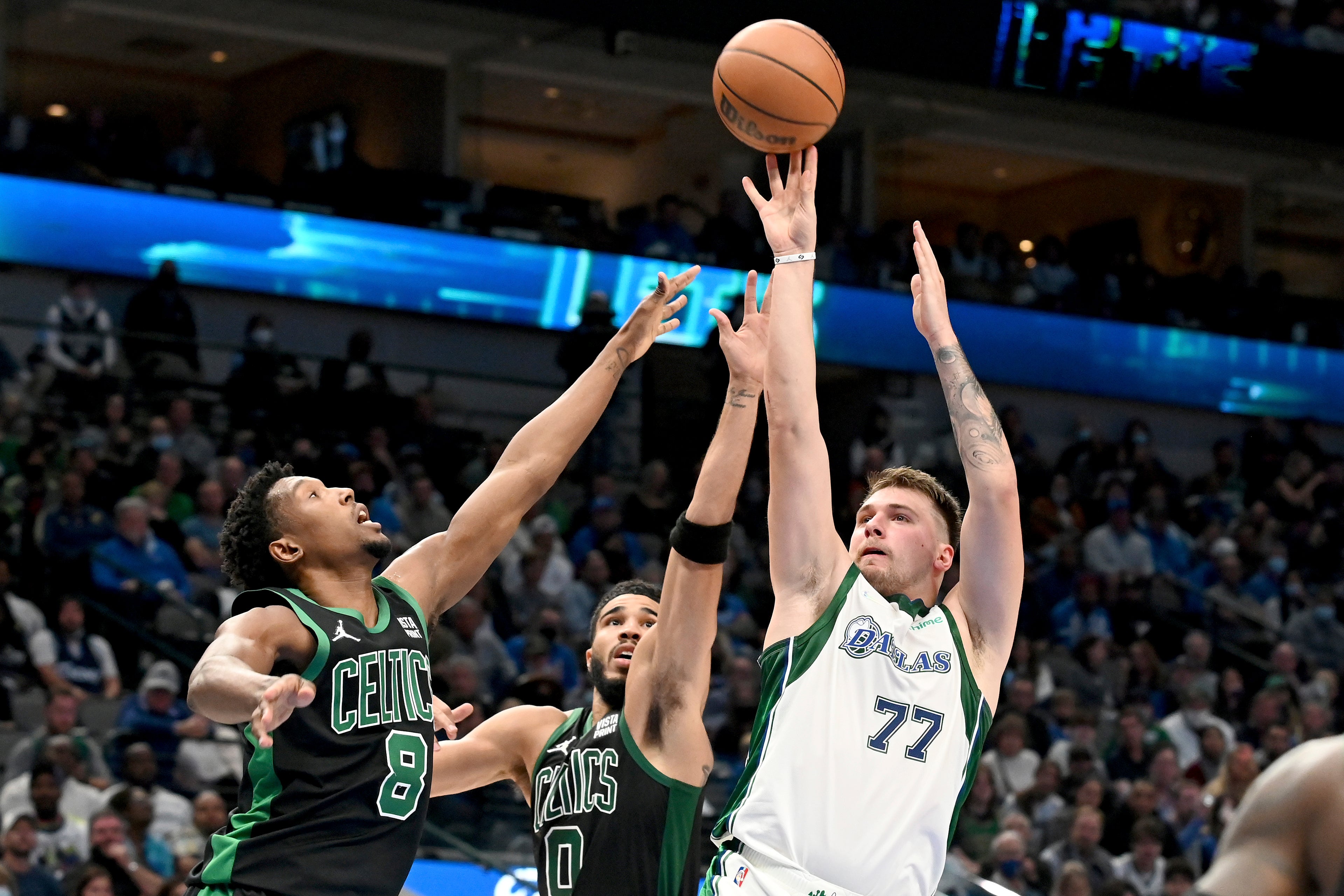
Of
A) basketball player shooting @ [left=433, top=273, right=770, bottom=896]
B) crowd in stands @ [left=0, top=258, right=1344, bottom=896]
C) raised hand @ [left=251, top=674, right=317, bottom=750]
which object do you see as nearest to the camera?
raised hand @ [left=251, top=674, right=317, bottom=750]

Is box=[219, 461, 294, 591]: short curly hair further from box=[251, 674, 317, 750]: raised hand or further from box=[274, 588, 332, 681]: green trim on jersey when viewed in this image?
box=[251, 674, 317, 750]: raised hand

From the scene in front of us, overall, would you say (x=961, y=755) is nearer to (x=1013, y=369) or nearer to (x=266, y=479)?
(x=266, y=479)

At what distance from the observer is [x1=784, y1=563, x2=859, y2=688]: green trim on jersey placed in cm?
405

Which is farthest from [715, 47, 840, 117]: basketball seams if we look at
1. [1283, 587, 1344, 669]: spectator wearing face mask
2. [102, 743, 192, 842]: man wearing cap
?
[1283, 587, 1344, 669]: spectator wearing face mask

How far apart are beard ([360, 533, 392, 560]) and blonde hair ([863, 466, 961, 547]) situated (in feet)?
4.15

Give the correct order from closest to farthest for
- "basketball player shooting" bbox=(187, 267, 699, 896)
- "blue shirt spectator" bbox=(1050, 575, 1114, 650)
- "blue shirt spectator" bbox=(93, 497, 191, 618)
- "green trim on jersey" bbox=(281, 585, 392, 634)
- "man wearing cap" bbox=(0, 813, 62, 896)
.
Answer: "basketball player shooting" bbox=(187, 267, 699, 896) → "green trim on jersey" bbox=(281, 585, 392, 634) → "man wearing cap" bbox=(0, 813, 62, 896) → "blue shirt spectator" bbox=(93, 497, 191, 618) → "blue shirt spectator" bbox=(1050, 575, 1114, 650)

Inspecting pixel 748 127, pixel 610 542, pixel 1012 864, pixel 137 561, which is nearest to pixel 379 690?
pixel 748 127

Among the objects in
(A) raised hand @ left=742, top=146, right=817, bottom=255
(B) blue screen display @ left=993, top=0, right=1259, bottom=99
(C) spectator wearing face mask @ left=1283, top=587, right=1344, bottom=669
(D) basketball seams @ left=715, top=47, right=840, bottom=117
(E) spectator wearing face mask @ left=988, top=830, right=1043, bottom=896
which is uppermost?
(B) blue screen display @ left=993, top=0, right=1259, bottom=99

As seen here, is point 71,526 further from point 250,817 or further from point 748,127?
point 250,817

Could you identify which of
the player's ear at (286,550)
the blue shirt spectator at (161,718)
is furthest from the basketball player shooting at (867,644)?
the blue shirt spectator at (161,718)

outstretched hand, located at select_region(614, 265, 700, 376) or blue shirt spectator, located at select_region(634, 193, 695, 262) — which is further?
blue shirt spectator, located at select_region(634, 193, 695, 262)

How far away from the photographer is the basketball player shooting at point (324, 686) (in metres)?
4.02

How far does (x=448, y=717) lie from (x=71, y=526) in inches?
313

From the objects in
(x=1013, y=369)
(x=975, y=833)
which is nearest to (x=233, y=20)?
(x=1013, y=369)
